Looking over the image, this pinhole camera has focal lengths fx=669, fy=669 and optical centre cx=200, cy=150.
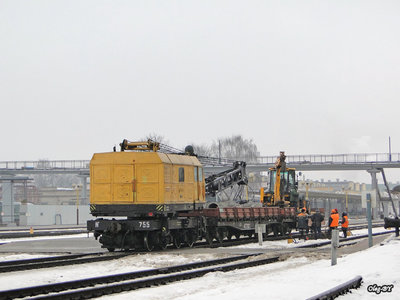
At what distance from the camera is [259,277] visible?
15055 mm

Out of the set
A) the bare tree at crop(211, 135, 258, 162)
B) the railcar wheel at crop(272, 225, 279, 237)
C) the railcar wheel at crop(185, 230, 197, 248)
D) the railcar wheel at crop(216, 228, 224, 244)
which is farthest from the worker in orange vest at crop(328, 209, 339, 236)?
the bare tree at crop(211, 135, 258, 162)

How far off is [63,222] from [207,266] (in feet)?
194

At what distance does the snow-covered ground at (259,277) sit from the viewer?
1206 cm

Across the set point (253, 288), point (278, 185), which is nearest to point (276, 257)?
point (253, 288)

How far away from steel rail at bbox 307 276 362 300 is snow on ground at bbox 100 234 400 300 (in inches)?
5.5

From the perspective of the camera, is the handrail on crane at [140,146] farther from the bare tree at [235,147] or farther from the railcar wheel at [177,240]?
the bare tree at [235,147]

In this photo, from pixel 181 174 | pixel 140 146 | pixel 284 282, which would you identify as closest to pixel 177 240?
pixel 181 174

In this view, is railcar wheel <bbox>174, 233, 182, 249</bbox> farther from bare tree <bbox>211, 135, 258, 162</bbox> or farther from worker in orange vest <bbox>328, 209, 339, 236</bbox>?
bare tree <bbox>211, 135, 258, 162</bbox>

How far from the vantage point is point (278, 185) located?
122ft

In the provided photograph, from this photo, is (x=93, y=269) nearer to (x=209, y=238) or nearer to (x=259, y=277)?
(x=259, y=277)

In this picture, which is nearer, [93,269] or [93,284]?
[93,284]

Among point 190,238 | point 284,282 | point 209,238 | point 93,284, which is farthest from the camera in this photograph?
point 209,238

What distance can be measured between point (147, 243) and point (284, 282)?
10.7m

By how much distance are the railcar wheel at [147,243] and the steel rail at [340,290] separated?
38.8ft
